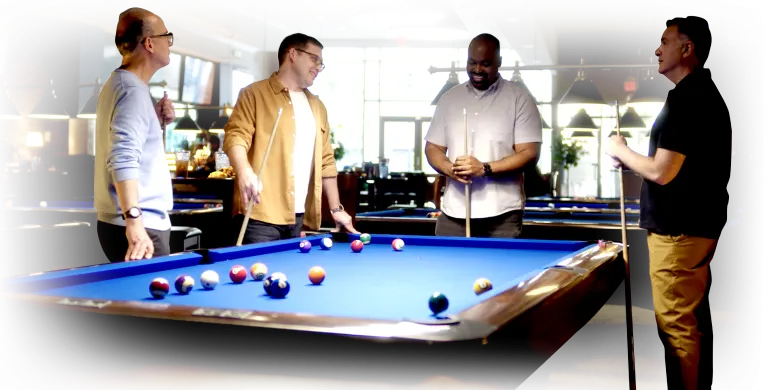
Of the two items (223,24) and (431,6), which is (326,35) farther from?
(431,6)

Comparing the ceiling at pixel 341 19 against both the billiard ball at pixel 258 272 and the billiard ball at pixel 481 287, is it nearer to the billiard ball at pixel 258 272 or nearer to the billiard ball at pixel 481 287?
the billiard ball at pixel 258 272

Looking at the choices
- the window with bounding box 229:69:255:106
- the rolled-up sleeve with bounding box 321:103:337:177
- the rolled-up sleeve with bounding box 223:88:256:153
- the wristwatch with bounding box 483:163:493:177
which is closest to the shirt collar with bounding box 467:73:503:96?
the wristwatch with bounding box 483:163:493:177

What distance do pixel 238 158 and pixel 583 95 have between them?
3784mm

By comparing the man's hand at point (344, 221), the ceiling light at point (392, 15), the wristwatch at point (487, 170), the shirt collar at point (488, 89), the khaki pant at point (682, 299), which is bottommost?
the khaki pant at point (682, 299)

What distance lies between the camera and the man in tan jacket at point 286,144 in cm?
345

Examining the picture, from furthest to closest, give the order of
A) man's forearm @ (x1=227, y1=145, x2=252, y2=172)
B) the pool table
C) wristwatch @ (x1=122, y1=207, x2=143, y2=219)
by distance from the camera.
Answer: man's forearm @ (x1=227, y1=145, x2=252, y2=172) → wristwatch @ (x1=122, y1=207, x2=143, y2=219) → the pool table

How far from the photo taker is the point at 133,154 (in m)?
2.54

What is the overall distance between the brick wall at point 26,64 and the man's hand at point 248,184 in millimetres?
10049

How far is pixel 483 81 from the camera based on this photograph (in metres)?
3.82

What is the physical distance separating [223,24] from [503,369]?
1357 cm

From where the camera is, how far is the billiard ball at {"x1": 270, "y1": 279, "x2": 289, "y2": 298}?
1.81 meters

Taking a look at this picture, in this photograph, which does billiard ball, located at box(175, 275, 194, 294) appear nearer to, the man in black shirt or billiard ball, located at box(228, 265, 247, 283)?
billiard ball, located at box(228, 265, 247, 283)

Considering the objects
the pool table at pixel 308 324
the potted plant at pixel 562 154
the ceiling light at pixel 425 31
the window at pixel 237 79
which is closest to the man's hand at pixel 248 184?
the pool table at pixel 308 324

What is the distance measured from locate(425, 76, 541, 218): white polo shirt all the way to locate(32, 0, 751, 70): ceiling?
6391mm
